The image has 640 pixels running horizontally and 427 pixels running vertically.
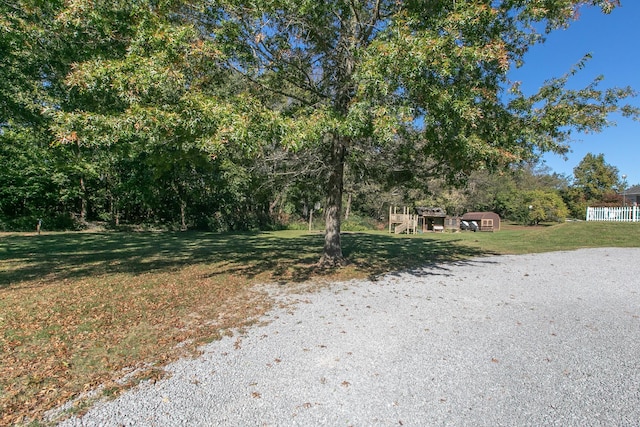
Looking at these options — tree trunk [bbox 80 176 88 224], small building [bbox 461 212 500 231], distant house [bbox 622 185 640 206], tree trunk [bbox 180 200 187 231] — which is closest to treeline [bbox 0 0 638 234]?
tree trunk [bbox 80 176 88 224]

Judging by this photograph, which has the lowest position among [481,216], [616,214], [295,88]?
[481,216]

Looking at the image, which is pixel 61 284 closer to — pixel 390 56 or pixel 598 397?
pixel 390 56

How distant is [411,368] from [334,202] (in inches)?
225

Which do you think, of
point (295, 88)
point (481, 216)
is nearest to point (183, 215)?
point (295, 88)

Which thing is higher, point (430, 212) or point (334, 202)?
point (334, 202)

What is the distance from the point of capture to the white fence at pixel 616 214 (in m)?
19.7

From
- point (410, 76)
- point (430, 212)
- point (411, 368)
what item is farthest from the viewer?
point (430, 212)

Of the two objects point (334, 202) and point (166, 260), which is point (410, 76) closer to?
point (334, 202)

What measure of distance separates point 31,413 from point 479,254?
12.3 m

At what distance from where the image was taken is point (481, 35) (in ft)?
20.3

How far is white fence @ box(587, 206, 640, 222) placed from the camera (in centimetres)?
1973

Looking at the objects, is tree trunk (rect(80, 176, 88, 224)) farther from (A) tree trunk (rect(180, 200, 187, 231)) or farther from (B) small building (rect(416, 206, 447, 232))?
(B) small building (rect(416, 206, 447, 232))

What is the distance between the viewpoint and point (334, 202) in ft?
29.0

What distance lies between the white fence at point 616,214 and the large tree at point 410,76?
17509mm
